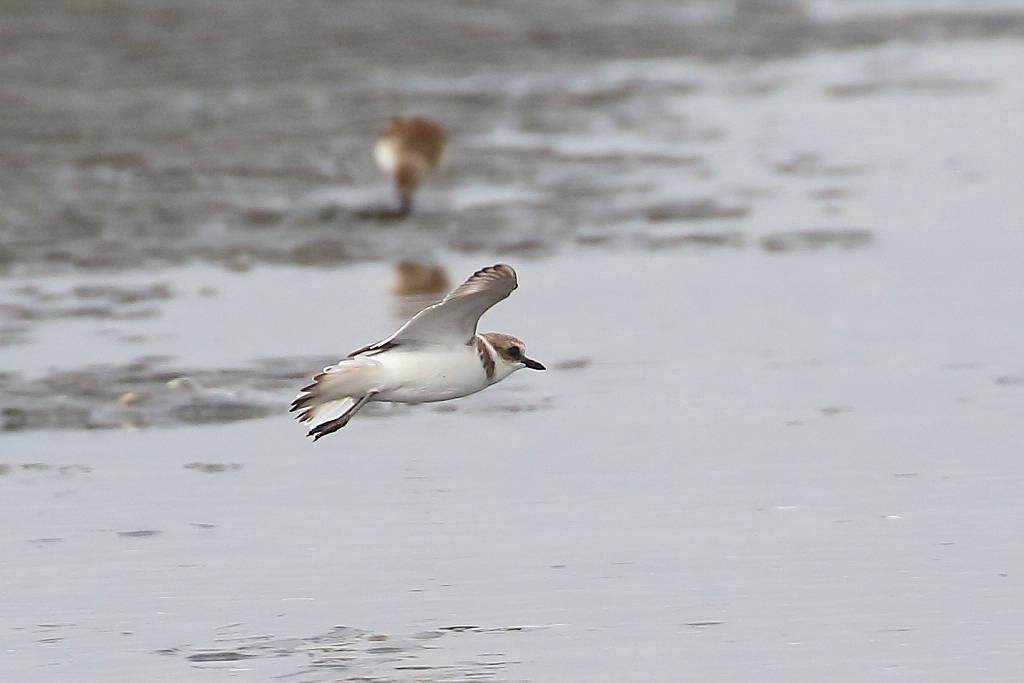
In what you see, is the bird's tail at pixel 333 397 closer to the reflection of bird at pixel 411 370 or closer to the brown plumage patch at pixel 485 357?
the reflection of bird at pixel 411 370

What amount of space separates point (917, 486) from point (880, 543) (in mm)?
650

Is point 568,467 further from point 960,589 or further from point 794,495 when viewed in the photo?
point 960,589

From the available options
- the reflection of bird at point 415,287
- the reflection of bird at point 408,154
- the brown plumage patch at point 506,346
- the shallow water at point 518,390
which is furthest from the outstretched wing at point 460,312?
the reflection of bird at point 408,154

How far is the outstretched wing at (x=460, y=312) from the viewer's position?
6.01m

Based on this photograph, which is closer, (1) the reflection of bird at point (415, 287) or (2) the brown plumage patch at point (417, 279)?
(1) the reflection of bird at point (415, 287)

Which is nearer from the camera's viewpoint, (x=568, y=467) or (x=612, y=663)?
(x=612, y=663)

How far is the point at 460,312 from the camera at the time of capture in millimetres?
6367

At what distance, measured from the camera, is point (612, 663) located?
5.38m

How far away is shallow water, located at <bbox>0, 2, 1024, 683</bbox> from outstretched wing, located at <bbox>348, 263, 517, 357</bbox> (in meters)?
0.60

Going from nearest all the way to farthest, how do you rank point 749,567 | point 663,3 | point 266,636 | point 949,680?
point 949,680
point 266,636
point 749,567
point 663,3

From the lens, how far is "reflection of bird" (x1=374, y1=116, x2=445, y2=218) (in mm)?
12430

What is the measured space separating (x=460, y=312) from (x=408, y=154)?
6173mm

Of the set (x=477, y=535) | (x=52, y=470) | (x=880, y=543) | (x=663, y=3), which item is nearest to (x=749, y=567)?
(x=880, y=543)

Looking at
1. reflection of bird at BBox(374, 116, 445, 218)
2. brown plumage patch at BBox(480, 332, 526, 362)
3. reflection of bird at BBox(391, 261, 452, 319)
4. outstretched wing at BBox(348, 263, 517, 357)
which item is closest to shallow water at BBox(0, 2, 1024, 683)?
reflection of bird at BBox(391, 261, 452, 319)
